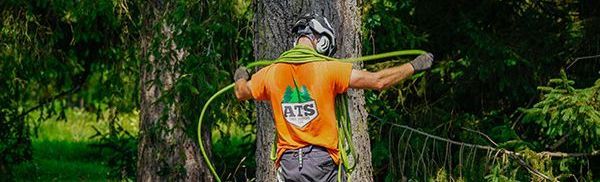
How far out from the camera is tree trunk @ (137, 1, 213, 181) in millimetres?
10602

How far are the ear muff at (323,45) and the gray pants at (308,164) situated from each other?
0.53 meters

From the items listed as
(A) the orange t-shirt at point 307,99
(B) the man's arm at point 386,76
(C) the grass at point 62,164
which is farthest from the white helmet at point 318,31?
(C) the grass at point 62,164

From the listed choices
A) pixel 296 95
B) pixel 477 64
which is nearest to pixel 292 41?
pixel 296 95

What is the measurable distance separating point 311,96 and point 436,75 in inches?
181

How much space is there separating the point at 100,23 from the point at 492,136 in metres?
4.83

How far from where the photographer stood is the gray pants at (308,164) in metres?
6.32

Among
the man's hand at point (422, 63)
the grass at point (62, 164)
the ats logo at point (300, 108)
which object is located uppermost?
the man's hand at point (422, 63)

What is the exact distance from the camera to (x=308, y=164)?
6.32m

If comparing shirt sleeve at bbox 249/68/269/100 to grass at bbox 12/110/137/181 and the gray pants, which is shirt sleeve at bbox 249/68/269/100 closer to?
the gray pants

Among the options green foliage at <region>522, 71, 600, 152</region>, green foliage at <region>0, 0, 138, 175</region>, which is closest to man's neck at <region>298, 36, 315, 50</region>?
green foliage at <region>522, 71, 600, 152</region>

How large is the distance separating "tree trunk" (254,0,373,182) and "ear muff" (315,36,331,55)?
0.83 meters

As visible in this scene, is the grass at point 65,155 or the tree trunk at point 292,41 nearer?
the tree trunk at point 292,41

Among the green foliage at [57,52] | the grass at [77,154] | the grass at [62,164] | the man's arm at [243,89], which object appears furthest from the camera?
the grass at [62,164]

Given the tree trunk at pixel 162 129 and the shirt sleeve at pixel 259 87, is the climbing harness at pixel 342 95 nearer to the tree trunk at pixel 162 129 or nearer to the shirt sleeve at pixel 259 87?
the shirt sleeve at pixel 259 87
